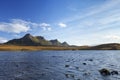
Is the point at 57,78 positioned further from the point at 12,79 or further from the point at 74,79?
the point at 12,79

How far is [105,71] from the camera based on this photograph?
43031 millimetres

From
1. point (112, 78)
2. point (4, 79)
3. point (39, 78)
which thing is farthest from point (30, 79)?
point (112, 78)

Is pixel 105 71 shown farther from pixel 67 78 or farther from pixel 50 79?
pixel 50 79

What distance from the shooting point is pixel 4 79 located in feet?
123

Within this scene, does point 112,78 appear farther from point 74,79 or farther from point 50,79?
point 50,79

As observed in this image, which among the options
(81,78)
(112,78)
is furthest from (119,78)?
(81,78)

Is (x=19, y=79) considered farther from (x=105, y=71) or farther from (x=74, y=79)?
(x=105, y=71)

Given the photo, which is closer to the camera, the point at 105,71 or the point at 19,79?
the point at 19,79

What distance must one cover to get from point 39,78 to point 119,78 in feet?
49.9

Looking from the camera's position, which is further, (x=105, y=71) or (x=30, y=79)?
(x=105, y=71)

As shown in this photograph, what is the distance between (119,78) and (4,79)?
21737mm

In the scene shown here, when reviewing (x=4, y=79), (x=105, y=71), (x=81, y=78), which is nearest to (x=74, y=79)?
(x=81, y=78)

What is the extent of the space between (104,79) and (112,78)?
190cm

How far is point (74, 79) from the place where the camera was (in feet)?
120
